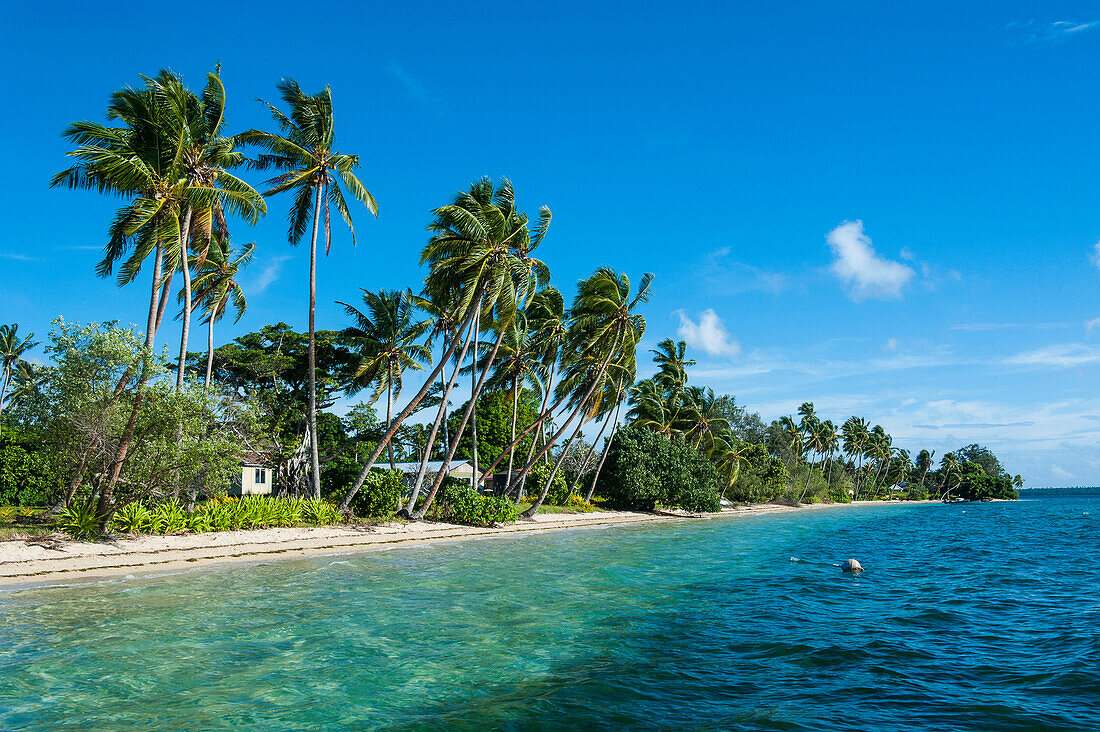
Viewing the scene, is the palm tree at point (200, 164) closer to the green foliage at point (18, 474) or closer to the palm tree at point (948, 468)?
the green foliage at point (18, 474)

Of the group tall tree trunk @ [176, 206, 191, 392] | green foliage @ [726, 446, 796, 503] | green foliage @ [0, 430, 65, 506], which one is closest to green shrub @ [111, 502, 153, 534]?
tall tree trunk @ [176, 206, 191, 392]

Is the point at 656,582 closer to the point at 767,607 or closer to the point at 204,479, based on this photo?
the point at 767,607

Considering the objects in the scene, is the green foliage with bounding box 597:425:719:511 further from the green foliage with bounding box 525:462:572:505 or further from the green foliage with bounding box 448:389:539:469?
the green foliage with bounding box 448:389:539:469

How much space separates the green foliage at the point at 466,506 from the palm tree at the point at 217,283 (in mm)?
11026

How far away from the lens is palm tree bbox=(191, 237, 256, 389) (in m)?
25.0

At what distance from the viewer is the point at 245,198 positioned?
20.2 metres

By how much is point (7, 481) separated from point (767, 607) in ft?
104

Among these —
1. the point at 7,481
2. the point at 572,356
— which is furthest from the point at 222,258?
the point at 572,356

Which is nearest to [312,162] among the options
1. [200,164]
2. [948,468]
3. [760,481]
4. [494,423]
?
[200,164]

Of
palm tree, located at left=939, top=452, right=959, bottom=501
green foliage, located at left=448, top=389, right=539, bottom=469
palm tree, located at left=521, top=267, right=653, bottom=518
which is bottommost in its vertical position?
palm tree, located at left=939, top=452, right=959, bottom=501

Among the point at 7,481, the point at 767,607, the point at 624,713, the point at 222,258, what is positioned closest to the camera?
the point at 624,713

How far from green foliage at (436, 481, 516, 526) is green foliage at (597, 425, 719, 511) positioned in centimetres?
1529

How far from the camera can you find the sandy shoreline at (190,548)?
1457 cm

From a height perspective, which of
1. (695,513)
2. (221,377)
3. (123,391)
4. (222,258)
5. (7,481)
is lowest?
(695,513)
